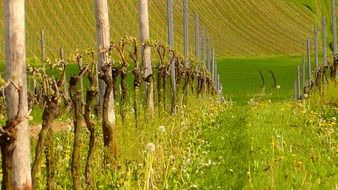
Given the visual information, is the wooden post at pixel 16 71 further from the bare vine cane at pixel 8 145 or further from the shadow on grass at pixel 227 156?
the shadow on grass at pixel 227 156

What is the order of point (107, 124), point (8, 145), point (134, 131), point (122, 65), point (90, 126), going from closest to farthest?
point (8, 145) < point (90, 126) < point (107, 124) < point (134, 131) < point (122, 65)

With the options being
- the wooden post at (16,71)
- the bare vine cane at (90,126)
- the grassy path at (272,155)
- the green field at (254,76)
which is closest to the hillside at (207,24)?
the green field at (254,76)

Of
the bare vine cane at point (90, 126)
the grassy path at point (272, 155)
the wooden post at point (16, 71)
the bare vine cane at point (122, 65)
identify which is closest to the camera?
the wooden post at point (16, 71)

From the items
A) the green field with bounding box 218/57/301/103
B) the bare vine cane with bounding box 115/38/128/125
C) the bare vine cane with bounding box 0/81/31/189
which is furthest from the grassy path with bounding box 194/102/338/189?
the green field with bounding box 218/57/301/103

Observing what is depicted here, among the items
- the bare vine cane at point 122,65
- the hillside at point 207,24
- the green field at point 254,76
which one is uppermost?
the hillside at point 207,24

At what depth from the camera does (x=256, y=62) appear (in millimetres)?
85188

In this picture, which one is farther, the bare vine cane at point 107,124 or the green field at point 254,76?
the green field at point 254,76

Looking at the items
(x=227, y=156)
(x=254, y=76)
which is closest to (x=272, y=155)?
(x=227, y=156)

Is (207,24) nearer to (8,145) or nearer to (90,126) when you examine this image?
(90,126)

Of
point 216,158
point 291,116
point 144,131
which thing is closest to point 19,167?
point 144,131

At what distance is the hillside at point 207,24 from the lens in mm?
85938

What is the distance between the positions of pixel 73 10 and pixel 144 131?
8110 centimetres

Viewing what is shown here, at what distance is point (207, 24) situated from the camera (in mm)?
100625

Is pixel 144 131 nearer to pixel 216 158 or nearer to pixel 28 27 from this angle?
pixel 216 158
